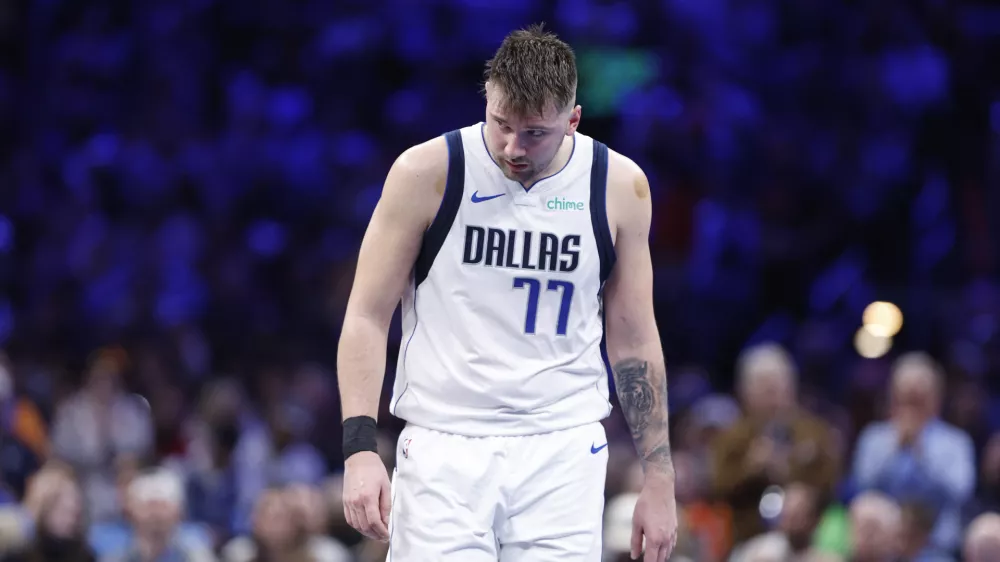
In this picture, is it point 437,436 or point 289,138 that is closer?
point 437,436

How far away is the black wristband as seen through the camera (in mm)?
3395

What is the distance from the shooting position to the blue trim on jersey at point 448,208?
138 inches

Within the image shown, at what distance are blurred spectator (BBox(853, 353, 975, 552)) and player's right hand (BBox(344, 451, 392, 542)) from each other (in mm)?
4007

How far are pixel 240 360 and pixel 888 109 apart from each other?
5.59 meters

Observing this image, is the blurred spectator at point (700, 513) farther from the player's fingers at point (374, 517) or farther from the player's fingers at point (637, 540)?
the player's fingers at point (374, 517)

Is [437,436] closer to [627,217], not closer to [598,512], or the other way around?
[598,512]

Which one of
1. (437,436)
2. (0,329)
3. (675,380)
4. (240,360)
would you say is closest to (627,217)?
(437,436)

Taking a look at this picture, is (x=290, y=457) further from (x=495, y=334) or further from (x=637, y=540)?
(x=495, y=334)

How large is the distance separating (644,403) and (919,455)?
11.6 ft

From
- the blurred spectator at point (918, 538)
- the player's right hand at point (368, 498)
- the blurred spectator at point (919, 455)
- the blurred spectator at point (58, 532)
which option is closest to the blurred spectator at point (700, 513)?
the blurred spectator at point (919, 455)

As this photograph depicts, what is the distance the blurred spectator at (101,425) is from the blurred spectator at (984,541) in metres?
5.22

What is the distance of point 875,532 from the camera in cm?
609

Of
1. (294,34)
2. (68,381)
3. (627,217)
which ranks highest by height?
(294,34)

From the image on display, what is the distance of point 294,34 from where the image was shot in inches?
488
